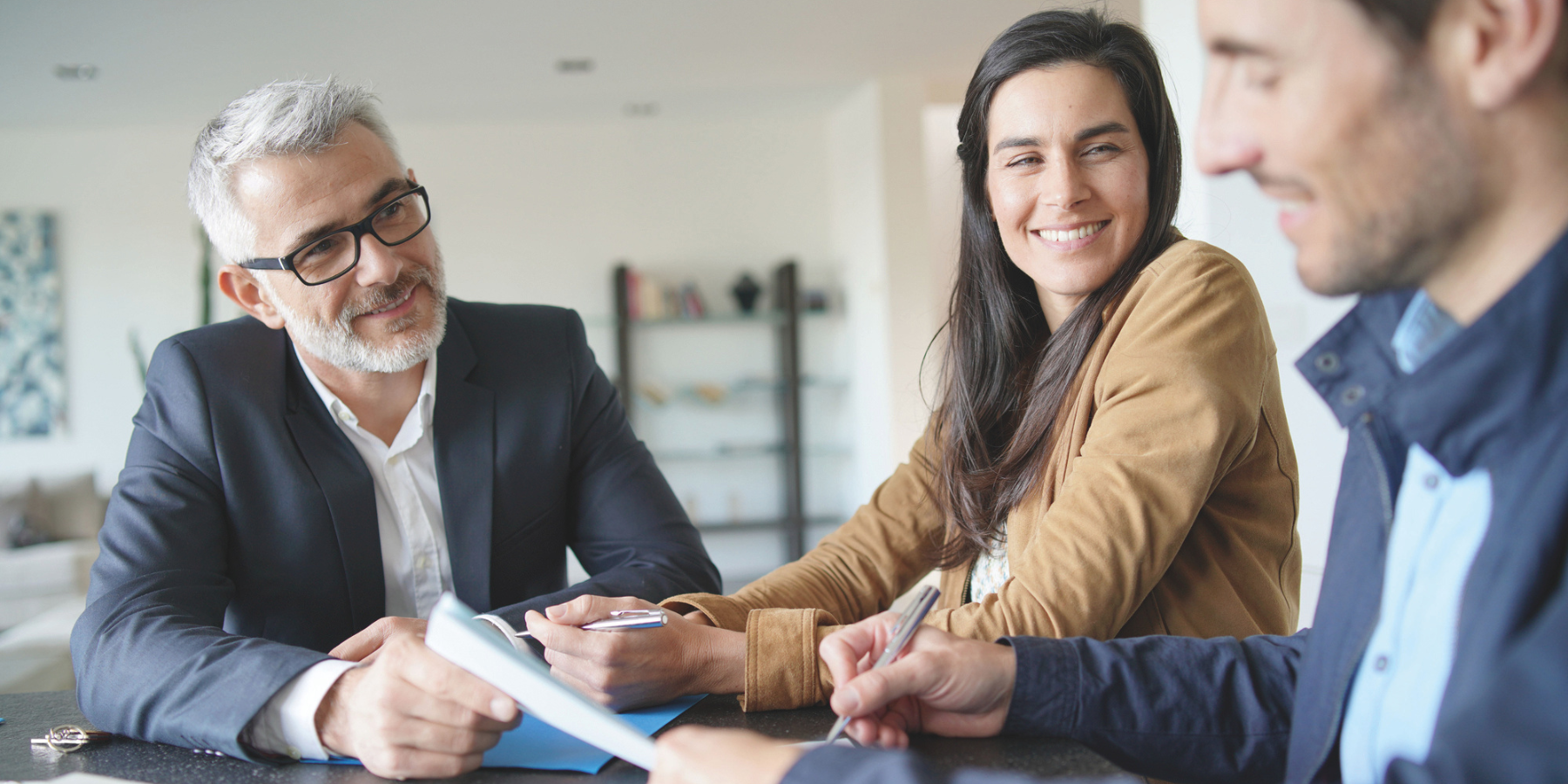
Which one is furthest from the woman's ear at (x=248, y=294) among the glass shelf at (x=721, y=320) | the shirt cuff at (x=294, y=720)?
the glass shelf at (x=721, y=320)

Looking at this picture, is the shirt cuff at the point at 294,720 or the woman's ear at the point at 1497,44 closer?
the woman's ear at the point at 1497,44

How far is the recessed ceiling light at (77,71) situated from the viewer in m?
4.87

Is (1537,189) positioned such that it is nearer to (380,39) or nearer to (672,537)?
(672,537)

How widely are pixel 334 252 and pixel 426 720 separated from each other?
3.02 ft

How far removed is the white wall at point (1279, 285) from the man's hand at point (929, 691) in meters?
2.27

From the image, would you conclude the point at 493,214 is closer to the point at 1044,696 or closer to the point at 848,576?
the point at 848,576

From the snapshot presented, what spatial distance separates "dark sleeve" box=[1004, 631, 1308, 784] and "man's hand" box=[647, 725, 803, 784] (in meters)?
0.30

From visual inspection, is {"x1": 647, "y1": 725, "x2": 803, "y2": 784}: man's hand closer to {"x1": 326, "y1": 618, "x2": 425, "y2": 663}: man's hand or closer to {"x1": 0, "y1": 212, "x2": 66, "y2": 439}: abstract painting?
{"x1": 326, "y1": 618, "x2": 425, "y2": 663}: man's hand

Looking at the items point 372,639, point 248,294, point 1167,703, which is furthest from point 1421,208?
point 248,294

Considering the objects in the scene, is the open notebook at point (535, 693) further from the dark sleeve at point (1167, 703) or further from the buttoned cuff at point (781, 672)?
the dark sleeve at point (1167, 703)

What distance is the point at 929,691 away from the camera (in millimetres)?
893

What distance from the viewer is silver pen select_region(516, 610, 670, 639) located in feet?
3.42

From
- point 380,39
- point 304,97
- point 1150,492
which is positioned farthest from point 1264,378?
point 380,39

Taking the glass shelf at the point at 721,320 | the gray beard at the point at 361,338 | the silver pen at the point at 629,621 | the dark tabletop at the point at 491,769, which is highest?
the glass shelf at the point at 721,320
